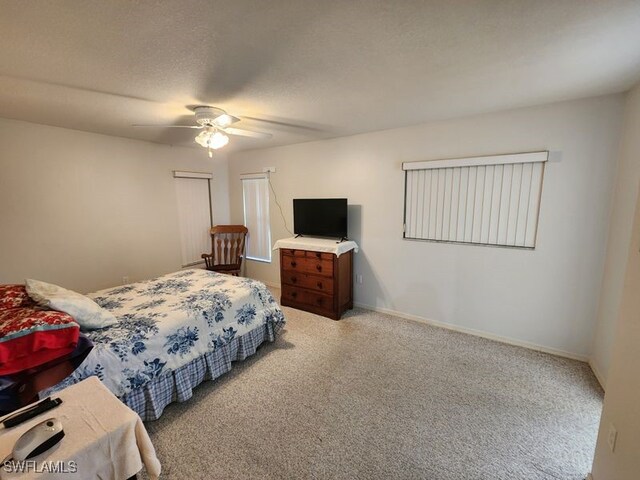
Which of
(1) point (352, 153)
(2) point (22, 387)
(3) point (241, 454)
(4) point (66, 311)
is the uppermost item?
(1) point (352, 153)

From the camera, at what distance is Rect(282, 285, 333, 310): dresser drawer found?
11.6 ft

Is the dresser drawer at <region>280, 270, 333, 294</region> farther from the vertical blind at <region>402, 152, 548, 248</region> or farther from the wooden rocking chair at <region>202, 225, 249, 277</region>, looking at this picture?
the vertical blind at <region>402, 152, 548, 248</region>

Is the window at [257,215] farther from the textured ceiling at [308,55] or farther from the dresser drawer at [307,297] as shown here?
the textured ceiling at [308,55]

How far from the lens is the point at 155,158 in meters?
3.95

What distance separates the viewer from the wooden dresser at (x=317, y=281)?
11.3 ft

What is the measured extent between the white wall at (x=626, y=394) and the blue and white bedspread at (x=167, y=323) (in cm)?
242

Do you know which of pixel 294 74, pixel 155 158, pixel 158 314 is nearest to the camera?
pixel 294 74

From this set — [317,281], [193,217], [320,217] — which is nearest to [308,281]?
[317,281]

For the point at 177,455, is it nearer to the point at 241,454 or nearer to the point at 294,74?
the point at 241,454

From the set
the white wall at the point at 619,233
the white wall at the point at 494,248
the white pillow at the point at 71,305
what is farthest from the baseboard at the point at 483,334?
the white pillow at the point at 71,305

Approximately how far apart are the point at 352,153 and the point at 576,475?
339cm

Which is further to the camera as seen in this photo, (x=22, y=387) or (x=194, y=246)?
(x=194, y=246)

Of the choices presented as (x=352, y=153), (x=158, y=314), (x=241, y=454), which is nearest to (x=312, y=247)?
(x=352, y=153)

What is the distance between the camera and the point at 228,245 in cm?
461
